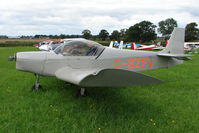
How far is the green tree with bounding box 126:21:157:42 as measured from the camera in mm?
82750

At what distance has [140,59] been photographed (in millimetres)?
5211

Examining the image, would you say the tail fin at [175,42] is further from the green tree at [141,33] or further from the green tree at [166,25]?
the green tree at [166,25]

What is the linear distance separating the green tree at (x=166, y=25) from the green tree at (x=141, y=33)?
9.70 meters

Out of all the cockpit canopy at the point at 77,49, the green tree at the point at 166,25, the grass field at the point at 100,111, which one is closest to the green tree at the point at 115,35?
the green tree at the point at 166,25

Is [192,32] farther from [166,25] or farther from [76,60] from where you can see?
[76,60]

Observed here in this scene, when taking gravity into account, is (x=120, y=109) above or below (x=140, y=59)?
below

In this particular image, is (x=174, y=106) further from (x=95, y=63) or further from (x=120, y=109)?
→ (x=95, y=63)

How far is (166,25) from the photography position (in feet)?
299

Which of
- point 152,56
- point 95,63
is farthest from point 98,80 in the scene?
point 152,56

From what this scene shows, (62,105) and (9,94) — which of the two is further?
(9,94)

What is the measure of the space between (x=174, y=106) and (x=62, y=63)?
3178 millimetres

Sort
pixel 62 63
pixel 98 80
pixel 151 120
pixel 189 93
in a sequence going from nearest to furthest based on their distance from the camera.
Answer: pixel 98 80
pixel 151 120
pixel 62 63
pixel 189 93

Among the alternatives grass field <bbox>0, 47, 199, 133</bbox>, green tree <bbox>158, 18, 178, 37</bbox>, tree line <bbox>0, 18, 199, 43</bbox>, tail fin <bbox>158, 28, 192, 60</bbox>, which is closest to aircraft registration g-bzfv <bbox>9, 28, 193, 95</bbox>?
grass field <bbox>0, 47, 199, 133</bbox>

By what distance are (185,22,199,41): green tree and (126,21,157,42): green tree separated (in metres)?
16.6
